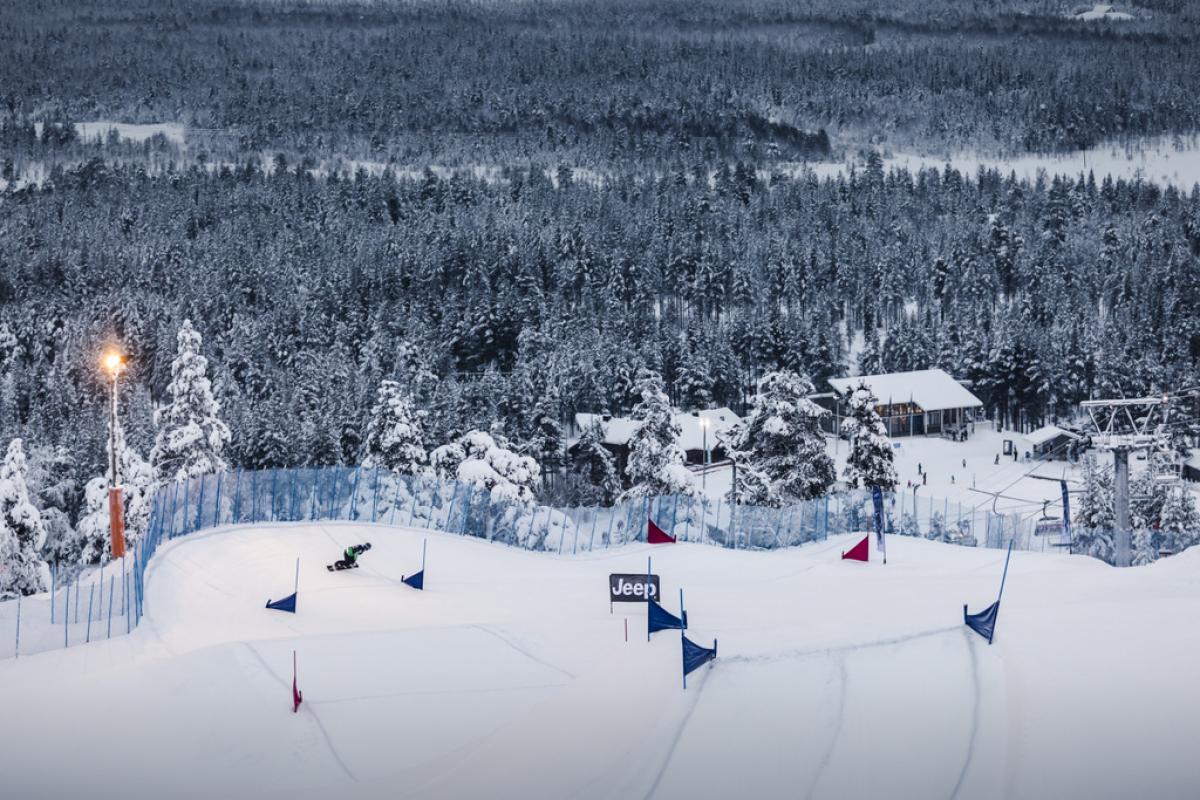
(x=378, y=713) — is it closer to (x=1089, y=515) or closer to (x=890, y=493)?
(x=890, y=493)

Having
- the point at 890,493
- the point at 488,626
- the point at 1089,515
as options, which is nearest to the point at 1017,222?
the point at 1089,515

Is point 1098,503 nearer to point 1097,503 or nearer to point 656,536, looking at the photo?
point 1097,503

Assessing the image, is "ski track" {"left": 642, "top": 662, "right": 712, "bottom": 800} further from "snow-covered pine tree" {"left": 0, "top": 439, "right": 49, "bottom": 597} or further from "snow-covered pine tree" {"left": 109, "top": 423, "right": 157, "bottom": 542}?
"snow-covered pine tree" {"left": 109, "top": 423, "right": 157, "bottom": 542}

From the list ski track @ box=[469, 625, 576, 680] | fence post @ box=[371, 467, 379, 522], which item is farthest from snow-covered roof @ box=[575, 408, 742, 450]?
ski track @ box=[469, 625, 576, 680]

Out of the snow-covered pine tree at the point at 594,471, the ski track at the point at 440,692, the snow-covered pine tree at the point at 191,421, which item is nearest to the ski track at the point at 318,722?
the ski track at the point at 440,692

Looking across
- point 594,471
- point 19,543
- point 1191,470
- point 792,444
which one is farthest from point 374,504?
point 1191,470

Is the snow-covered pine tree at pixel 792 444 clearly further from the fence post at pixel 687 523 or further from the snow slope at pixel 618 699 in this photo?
the snow slope at pixel 618 699
